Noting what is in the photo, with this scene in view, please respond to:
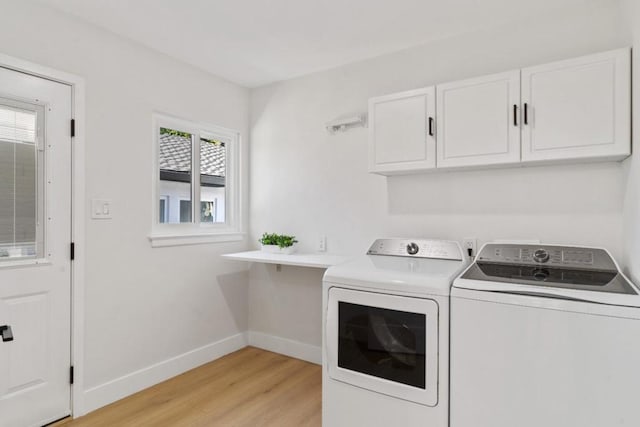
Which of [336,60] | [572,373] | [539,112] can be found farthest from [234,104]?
[572,373]

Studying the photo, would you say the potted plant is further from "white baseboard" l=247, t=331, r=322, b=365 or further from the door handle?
the door handle

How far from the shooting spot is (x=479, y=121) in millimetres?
2053

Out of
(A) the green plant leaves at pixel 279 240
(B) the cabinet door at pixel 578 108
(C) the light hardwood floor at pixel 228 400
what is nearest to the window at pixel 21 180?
(C) the light hardwood floor at pixel 228 400

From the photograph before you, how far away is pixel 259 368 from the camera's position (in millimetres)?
2896

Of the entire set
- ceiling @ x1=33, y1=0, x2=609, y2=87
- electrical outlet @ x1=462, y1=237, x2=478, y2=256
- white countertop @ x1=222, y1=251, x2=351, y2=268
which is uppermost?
ceiling @ x1=33, y1=0, x2=609, y2=87

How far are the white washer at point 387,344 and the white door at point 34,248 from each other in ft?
5.21

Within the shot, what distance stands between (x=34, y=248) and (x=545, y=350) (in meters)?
2.63

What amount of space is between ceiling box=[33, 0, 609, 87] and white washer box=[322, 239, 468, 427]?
1502 millimetres

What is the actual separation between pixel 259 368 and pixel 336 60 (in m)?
2.54

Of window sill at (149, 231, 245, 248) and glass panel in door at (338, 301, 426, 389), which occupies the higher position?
window sill at (149, 231, 245, 248)

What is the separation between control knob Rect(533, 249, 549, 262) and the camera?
6.44 feet

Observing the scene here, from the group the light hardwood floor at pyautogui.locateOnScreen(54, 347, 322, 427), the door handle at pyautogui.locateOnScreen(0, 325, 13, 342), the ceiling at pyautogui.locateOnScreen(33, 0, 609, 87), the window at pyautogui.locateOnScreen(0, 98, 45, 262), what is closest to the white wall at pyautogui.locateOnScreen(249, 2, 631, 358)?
Result: the ceiling at pyautogui.locateOnScreen(33, 0, 609, 87)

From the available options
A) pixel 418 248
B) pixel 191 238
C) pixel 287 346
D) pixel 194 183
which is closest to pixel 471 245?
pixel 418 248

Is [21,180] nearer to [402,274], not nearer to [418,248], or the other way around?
[402,274]
